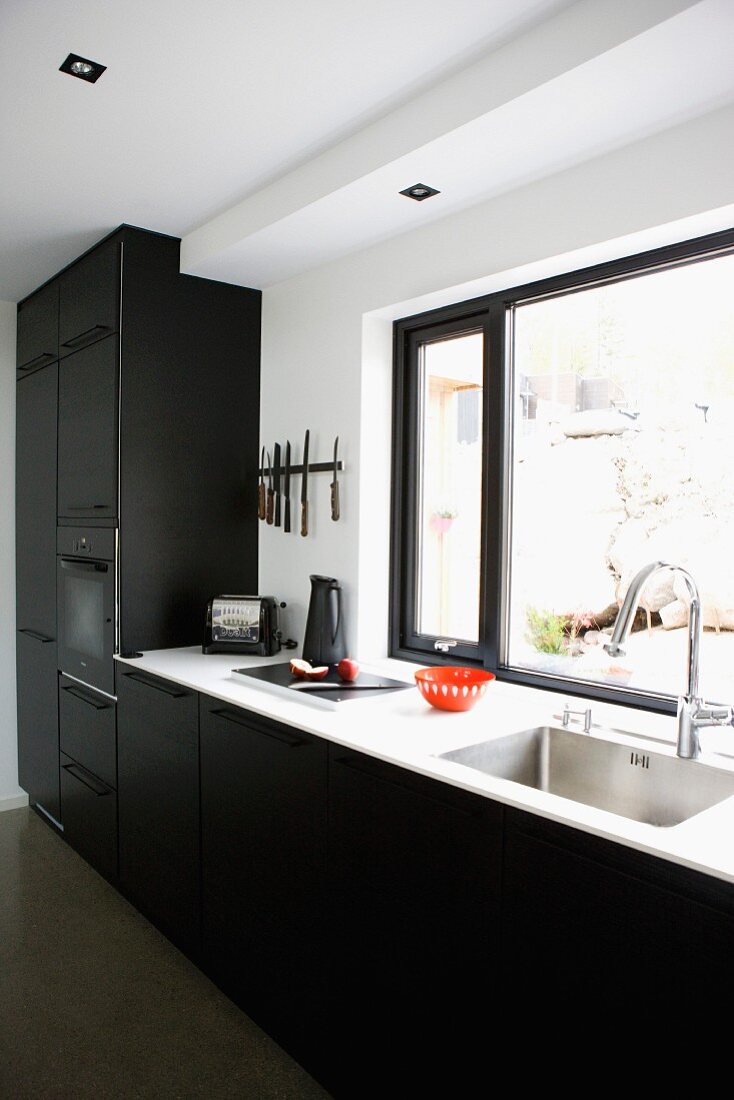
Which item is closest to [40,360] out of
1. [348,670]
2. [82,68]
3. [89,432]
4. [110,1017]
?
[89,432]

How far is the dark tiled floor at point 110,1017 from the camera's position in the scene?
82.3 inches

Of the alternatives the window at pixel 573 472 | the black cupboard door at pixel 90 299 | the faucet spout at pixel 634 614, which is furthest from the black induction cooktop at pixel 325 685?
the black cupboard door at pixel 90 299

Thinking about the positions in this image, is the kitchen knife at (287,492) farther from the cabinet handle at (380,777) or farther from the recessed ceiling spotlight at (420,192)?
the cabinet handle at (380,777)

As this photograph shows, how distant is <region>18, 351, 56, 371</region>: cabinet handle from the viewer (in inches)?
142

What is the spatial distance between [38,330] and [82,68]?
204 centimetres

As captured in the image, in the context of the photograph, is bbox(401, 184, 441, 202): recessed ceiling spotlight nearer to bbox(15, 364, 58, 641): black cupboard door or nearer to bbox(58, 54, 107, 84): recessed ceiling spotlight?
bbox(58, 54, 107, 84): recessed ceiling spotlight

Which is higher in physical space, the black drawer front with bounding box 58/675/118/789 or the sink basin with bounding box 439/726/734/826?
the sink basin with bounding box 439/726/734/826

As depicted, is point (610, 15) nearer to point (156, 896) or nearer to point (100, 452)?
point (100, 452)

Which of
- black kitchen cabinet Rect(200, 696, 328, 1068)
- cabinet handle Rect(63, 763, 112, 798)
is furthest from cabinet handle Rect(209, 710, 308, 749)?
cabinet handle Rect(63, 763, 112, 798)

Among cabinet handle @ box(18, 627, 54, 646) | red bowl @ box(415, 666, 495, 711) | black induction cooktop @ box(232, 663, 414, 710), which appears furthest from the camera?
cabinet handle @ box(18, 627, 54, 646)

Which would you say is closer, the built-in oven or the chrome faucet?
the chrome faucet

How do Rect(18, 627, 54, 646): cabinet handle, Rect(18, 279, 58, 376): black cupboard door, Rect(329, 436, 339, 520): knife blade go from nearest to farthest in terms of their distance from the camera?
Rect(329, 436, 339, 520): knife blade, Rect(18, 279, 58, 376): black cupboard door, Rect(18, 627, 54, 646): cabinet handle

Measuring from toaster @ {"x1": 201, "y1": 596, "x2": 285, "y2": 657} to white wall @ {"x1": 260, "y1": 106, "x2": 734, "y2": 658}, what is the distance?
0.65 feet

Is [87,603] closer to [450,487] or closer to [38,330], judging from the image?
[38,330]
